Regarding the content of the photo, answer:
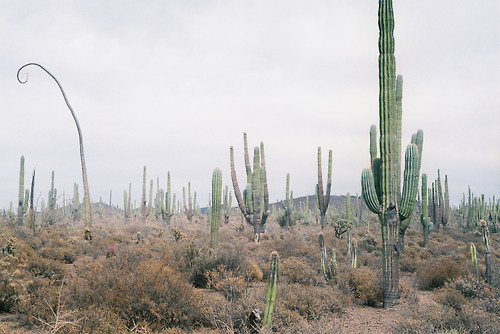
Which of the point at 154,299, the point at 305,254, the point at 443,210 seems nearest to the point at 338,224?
the point at 305,254

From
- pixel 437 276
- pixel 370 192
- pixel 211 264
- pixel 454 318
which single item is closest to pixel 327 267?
pixel 370 192

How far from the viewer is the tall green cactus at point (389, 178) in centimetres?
894

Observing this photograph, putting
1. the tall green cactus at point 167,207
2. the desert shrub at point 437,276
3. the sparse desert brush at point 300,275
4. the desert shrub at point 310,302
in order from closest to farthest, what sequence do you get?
the desert shrub at point 310,302, the sparse desert brush at point 300,275, the desert shrub at point 437,276, the tall green cactus at point 167,207

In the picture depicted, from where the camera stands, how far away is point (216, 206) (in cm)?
1247

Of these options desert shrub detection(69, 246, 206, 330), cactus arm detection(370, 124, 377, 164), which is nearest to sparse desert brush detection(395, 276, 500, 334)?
desert shrub detection(69, 246, 206, 330)

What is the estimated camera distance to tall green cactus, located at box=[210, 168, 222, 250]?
12422mm

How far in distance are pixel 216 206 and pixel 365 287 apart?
5.37 metres

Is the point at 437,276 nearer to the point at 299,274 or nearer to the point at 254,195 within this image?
the point at 299,274

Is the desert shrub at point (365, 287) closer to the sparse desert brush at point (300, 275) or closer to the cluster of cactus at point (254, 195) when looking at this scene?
the sparse desert brush at point (300, 275)

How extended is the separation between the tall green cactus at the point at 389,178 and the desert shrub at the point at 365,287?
0.53 meters

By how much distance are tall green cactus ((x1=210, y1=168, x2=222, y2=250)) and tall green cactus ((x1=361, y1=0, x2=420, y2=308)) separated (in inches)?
202

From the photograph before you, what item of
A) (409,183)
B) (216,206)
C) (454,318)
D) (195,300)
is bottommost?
(454,318)

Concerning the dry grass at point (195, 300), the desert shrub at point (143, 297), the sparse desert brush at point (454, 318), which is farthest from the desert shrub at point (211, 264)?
the sparse desert brush at point (454, 318)

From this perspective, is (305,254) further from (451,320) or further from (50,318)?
(50,318)
